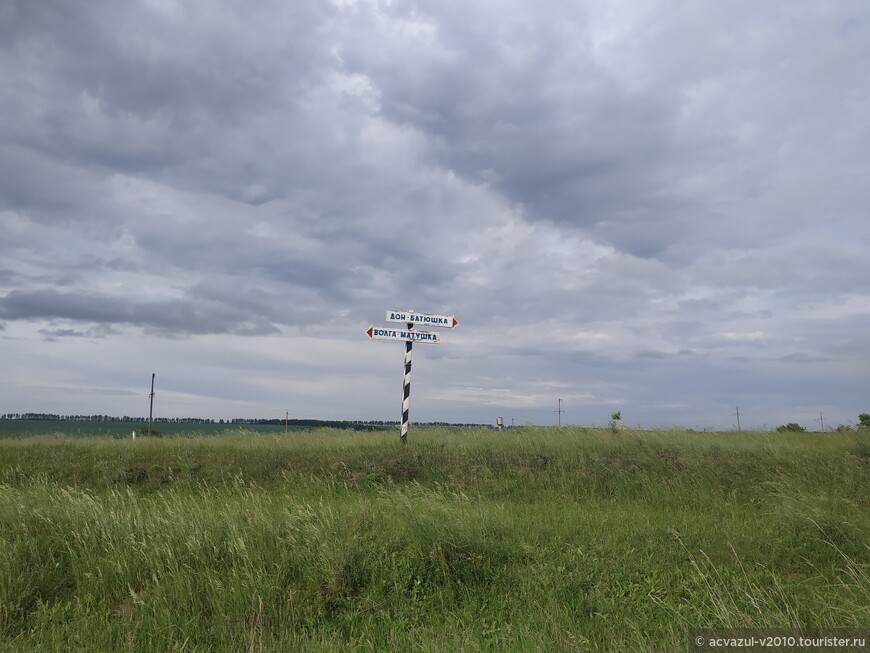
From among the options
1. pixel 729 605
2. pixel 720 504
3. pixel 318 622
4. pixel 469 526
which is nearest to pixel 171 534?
pixel 318 622

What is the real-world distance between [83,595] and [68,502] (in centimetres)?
315

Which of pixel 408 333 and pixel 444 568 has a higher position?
pixel 408 333

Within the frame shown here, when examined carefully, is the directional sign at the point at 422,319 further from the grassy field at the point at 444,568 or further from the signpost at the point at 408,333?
the grassy field at the point at 444,568

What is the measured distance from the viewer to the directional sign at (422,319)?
17.2 m

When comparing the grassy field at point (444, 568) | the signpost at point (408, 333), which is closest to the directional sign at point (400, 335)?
the signpost at point (408, 333)

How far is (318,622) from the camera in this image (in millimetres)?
5238

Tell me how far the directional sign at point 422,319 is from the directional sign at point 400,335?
0.33 m

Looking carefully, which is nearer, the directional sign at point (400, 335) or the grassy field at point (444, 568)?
the grassy field at point (444, 568)

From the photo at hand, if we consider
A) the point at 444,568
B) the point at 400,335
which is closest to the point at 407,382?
the point at 400,335

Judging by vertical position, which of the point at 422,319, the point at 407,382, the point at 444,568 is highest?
the point at 422,319

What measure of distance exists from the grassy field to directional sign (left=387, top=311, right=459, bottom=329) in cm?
718

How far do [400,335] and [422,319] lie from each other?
0.90 m

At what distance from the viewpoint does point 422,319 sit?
1736 cm

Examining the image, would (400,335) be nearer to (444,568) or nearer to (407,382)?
(407,382)
